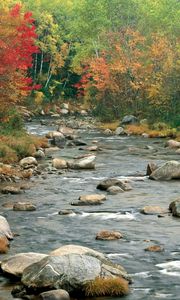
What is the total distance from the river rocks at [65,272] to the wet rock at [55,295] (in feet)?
0.99

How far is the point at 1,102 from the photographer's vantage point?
31922mm

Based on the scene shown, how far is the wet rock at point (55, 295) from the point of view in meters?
11.0

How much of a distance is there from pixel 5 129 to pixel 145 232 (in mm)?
19292

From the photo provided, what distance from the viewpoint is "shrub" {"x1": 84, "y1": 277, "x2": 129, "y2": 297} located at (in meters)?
11.4

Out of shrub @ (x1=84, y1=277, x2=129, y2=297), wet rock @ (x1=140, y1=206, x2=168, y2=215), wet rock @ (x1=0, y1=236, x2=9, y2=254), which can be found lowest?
wet rock @ (x1=140, y1=206, x2=168, y2=215)

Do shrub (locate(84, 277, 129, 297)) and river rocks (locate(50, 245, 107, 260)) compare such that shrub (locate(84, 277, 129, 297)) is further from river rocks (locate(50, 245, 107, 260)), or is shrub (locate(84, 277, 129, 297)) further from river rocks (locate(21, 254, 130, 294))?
river rocks (locate(50, 245, 107, 260))

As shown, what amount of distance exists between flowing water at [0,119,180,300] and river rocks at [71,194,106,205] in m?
0.29

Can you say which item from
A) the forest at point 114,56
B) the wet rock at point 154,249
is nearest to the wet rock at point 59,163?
the forest at point 114,56

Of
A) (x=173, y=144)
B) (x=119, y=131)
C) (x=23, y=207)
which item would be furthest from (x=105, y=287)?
(x=119, y=131)

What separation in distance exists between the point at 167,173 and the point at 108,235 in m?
9.85

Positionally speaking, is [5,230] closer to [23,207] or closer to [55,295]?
[23,207]

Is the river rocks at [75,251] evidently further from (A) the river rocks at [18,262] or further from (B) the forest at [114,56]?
(B) the forest at [114,56]

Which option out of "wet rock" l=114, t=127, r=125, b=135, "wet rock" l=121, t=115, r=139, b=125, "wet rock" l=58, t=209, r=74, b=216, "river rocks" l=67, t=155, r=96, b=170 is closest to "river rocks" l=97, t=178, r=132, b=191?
"wet rock" l=58, t=209, r=74, b=216

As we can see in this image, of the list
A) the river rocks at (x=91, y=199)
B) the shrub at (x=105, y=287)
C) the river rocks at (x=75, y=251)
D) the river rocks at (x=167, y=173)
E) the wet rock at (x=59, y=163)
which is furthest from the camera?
the wet rock at (x=59, y=163)
